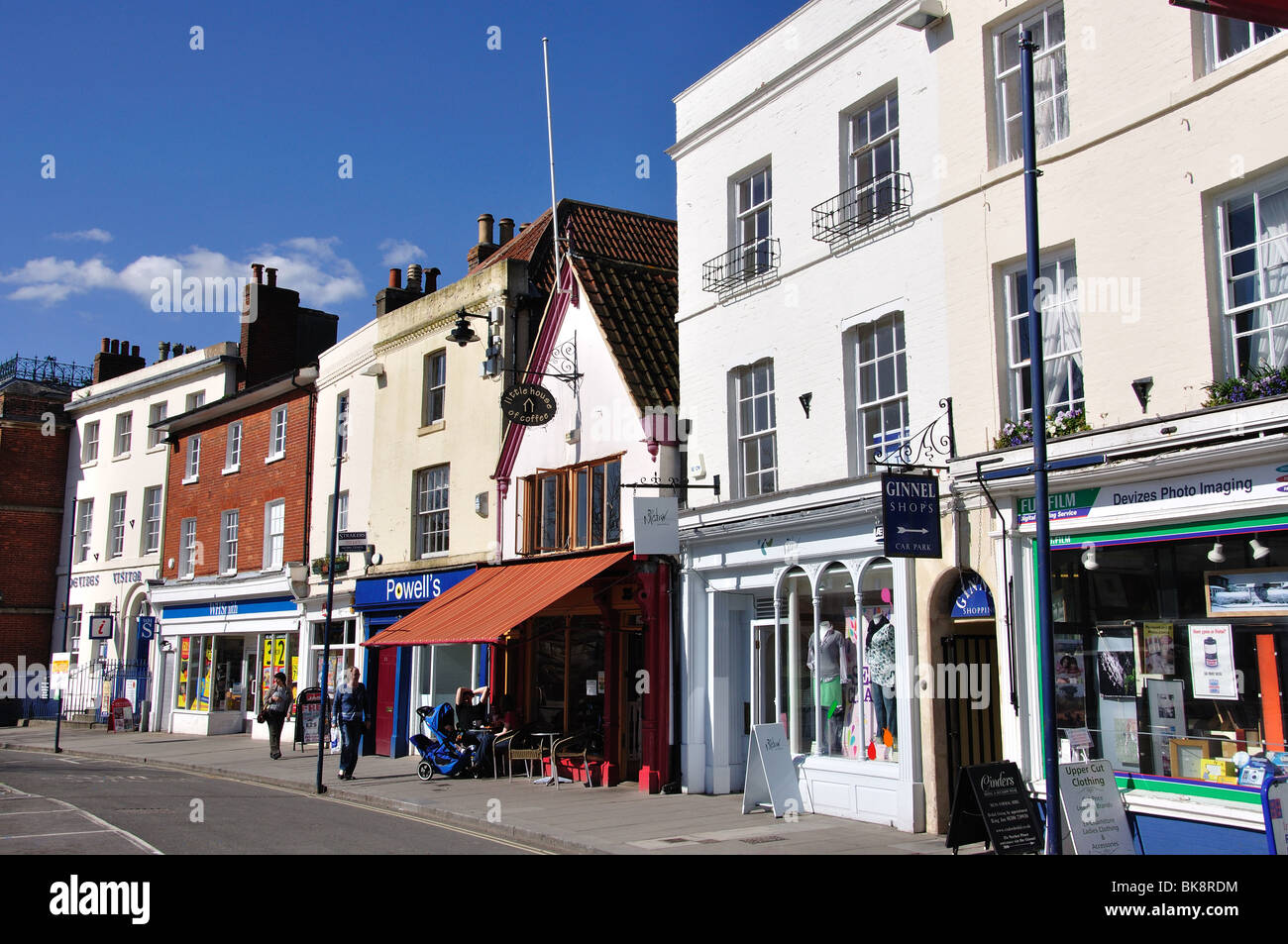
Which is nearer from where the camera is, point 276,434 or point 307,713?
point 307,713

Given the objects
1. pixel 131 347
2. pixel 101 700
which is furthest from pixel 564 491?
pixel 131 347

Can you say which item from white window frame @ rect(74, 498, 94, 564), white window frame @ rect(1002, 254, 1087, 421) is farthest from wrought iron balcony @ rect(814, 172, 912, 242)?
white window frame @ rect(74, 498, 94, 564)

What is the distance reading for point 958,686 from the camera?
12.3m

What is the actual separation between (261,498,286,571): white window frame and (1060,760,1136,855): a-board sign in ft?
72.7

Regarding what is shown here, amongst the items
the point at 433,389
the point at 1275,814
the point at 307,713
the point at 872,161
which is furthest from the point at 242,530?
the point at 1275,814

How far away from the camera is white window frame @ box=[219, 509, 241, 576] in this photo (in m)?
30.0

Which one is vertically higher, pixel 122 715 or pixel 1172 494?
pixel 1172 494

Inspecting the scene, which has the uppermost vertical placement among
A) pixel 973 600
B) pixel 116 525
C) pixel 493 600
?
pixel 116 525

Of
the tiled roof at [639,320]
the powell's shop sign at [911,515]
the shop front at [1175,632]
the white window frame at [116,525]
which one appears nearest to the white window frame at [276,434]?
the white window frame at [116,525]

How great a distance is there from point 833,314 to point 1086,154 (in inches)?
152

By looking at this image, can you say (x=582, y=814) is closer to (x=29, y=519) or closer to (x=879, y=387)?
(x=879, y=387)

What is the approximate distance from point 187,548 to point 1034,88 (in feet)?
90.5

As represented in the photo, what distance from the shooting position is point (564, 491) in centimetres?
1920

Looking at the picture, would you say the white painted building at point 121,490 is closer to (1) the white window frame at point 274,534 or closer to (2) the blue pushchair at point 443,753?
(1) the white window frame at point 274,534
